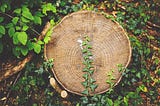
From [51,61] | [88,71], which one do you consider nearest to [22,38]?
[51,61]

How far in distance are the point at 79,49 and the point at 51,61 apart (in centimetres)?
37

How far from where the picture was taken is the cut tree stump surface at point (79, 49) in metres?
3.71

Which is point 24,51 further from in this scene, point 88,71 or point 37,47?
point 88,71

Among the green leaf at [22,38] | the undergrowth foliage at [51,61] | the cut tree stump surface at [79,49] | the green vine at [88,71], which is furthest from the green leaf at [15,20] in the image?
the green vine at [88,71]

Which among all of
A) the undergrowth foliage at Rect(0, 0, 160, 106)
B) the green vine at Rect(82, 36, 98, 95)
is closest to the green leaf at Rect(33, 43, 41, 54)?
the undergrowth foliage at Rect(0, 0, 160, 106)

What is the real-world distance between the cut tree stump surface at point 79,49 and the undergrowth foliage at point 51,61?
9 cm

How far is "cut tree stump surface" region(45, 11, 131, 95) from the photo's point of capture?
12.2ft

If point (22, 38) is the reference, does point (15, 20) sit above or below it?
above

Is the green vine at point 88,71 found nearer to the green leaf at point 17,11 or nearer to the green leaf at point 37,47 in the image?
the green leaf at point 37,47

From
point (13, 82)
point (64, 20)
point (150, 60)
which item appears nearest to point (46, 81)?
point (13, 82)

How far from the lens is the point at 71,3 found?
4551 millimetres

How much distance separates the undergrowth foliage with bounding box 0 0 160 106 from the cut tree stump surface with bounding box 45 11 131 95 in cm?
9

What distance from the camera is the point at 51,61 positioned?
3754 mm

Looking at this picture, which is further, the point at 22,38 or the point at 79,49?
the point at 79,49
